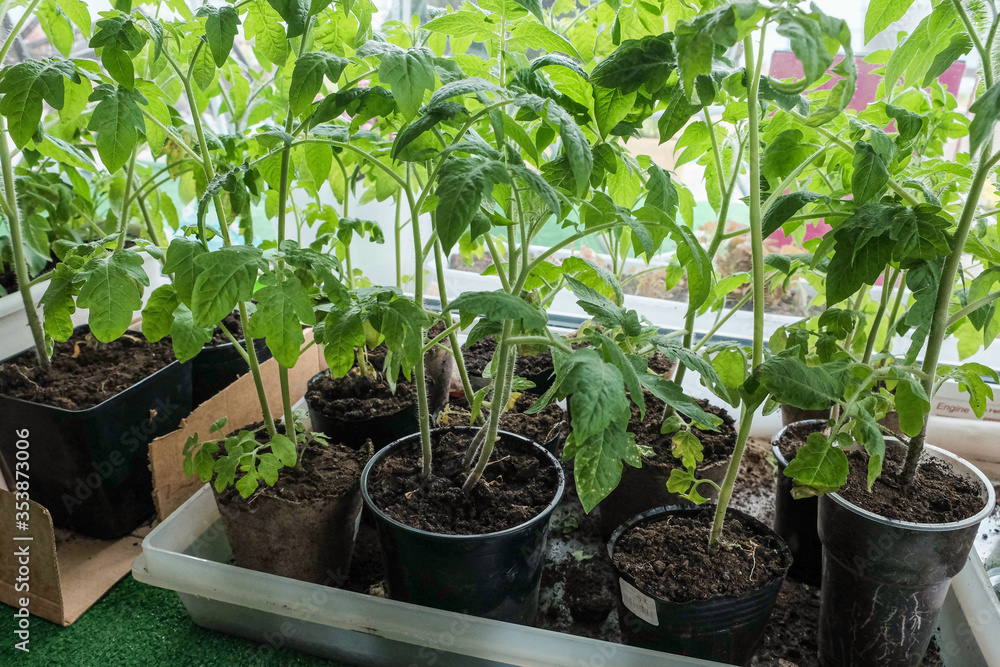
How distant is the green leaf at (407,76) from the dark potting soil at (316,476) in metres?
0.65

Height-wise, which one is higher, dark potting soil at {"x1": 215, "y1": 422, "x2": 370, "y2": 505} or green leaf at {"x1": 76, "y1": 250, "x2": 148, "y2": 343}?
green leaf at {"x1": 76, "y1": 250, "x2": 148, "y2": 343}

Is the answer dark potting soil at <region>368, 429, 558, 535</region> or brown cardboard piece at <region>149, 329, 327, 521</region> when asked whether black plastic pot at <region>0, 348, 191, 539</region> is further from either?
dark potting soil at <region>368, 429, 558, 535</region>

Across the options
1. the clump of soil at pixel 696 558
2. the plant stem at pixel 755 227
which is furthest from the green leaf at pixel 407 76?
the clump of soil at pixel 696 558

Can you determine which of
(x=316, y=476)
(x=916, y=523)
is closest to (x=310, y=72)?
(x=316, y=476)

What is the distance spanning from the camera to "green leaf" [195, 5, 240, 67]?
785 mm

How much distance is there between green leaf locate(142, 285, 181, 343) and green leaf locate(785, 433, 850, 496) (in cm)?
81

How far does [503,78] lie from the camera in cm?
93

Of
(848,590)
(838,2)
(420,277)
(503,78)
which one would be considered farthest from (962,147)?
(420,277)

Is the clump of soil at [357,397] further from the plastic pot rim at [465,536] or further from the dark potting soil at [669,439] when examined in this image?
the dark potting soil at [669,439]

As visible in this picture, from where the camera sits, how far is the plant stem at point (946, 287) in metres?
0.81

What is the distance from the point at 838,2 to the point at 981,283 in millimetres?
762

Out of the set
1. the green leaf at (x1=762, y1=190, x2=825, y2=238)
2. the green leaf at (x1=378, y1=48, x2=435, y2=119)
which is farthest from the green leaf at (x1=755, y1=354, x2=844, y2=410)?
the green leaf at (x1=378, y1=48, x2=435, y2=119)

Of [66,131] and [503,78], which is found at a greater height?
[503,78]

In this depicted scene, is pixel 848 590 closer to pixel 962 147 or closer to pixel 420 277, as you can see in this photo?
pixel 420 277
